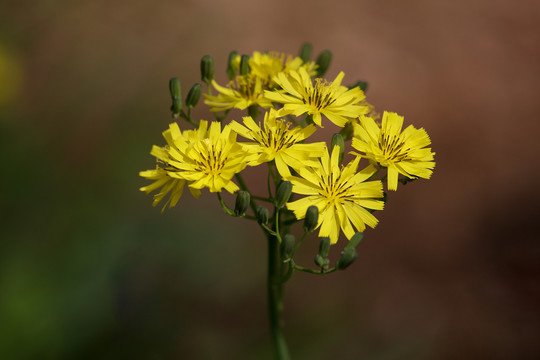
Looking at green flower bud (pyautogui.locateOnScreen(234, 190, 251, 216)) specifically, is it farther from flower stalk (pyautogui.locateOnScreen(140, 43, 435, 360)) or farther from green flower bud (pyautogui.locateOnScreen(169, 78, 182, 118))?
green flower bud (pyautogui.locateOnScreen(169, 78, 182, 118))

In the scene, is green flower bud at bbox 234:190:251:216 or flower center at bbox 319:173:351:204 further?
flower center at bbox 319:173:351:204

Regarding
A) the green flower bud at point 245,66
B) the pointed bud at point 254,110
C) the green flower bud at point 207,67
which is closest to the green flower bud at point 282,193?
the pointed bud at point 254,110

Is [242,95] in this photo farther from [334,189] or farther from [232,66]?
[334,189]

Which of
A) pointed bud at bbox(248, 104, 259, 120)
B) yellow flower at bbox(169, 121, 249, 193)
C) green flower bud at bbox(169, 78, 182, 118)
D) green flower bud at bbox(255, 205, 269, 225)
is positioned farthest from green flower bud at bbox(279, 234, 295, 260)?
green flower bud at bbox(169, 78, 182, 118)

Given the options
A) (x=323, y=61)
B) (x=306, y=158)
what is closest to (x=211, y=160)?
(x=306, y=158)
